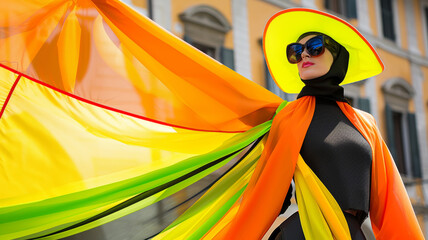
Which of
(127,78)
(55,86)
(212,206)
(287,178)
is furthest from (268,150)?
(55,86)

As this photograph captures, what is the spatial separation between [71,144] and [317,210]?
1.14m

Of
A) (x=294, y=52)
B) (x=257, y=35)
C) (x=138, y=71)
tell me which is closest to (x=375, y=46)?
(x=257, y=35)

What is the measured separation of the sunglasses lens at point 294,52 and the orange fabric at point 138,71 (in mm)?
213

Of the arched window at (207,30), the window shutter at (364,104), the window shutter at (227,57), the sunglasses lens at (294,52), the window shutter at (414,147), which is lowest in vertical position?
the window shutter at (414,147)

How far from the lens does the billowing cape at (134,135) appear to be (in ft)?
7.55

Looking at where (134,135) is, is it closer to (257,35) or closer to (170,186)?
(170,186)

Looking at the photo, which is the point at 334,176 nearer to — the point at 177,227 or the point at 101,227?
the point at 177,227

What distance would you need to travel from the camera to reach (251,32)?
379 inches

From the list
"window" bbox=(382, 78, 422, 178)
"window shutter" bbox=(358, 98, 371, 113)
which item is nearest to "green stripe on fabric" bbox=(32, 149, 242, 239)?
"window shutter" bbox=(358, 98, 371, 113)

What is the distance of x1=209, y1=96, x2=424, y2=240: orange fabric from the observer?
7.45ft

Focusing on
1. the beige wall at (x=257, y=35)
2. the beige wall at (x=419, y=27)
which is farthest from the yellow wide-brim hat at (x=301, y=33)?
the beige wall at (x=419, y=27)

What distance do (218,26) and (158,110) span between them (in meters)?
6.60

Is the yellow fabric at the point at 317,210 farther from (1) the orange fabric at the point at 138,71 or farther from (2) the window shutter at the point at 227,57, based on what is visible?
(2) the window shutter at the point at 227,57

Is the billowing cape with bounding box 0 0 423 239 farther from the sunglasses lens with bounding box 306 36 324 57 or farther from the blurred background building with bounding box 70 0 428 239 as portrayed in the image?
the blurred background building with bounding box 70 0 428 239
